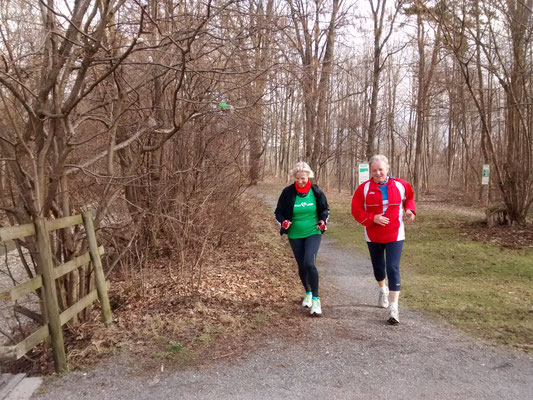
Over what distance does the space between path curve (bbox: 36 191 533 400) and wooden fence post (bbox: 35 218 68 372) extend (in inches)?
8.0

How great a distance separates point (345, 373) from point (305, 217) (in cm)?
175

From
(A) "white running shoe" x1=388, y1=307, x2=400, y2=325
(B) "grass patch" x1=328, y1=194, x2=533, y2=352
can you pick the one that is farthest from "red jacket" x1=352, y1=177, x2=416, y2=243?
(B) "grass patch" x1=328, y1=194, x2=533, y2=352

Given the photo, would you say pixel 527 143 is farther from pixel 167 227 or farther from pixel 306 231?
pixel 167 227

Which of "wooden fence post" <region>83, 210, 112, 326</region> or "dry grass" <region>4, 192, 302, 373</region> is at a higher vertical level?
"wooden fence post" <region>83, 210, 112, 326</region>

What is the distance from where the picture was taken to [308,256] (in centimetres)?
445

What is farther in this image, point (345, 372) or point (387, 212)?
point (387, 212)

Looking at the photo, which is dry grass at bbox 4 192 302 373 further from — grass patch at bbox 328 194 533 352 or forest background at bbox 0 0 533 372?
grass patch at bbox 328 194 533 352

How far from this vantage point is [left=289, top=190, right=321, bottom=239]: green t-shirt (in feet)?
14.8

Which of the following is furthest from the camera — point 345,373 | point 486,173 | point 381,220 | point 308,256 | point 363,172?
point 363,172

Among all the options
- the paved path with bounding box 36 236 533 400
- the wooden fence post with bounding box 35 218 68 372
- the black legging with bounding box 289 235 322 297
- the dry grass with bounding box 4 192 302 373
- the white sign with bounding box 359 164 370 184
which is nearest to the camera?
the paved path with bounding box 36 236 533 400

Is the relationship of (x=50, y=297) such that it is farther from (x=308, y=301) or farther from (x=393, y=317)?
(x=393, y=317)

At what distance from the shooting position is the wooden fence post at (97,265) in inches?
167

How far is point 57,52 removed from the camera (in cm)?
376

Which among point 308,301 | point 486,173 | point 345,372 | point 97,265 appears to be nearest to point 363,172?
point 486,173
